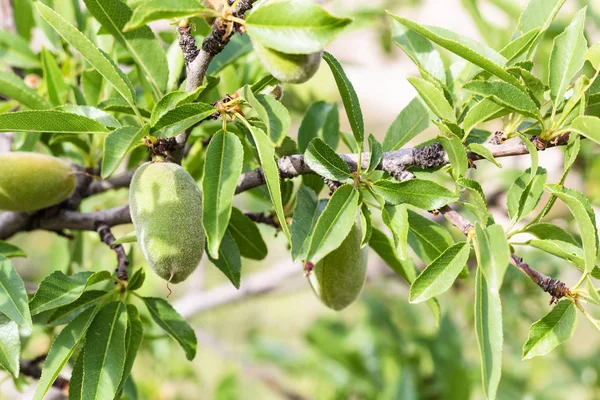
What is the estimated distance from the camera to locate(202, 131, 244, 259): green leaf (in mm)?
547

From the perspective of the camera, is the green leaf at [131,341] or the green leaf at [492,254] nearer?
the green leaf at [492,254]

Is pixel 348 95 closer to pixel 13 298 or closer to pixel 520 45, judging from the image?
pixel 520 45

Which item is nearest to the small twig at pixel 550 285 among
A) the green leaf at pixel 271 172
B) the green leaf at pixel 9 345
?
the green leaf at pixel 271 172

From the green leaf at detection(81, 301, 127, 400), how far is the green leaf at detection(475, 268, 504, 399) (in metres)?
0.33

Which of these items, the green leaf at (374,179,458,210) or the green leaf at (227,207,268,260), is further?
the green leaf at (227,207,268,260)

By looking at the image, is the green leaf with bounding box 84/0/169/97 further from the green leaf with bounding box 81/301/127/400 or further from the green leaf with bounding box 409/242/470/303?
the green leaf with bounding box 409/242/470/303

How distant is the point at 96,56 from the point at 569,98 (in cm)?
46

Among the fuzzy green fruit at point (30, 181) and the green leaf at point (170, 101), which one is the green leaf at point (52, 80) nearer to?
the fuzzy green fruit at point (30, 181)

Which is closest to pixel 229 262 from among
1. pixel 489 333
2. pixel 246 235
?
pixel 246 235

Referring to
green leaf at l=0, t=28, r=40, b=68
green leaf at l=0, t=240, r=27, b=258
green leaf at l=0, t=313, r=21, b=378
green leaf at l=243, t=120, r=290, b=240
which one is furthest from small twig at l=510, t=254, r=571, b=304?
green leaf at l=0, t=28, r=40, b=68

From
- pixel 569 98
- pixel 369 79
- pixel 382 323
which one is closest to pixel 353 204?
pixel 569 98

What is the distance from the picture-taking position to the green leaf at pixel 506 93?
23.0 inches

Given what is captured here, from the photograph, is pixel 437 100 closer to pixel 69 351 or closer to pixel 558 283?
pixel 558 283

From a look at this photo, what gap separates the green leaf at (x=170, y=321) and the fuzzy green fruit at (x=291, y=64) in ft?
0.99
